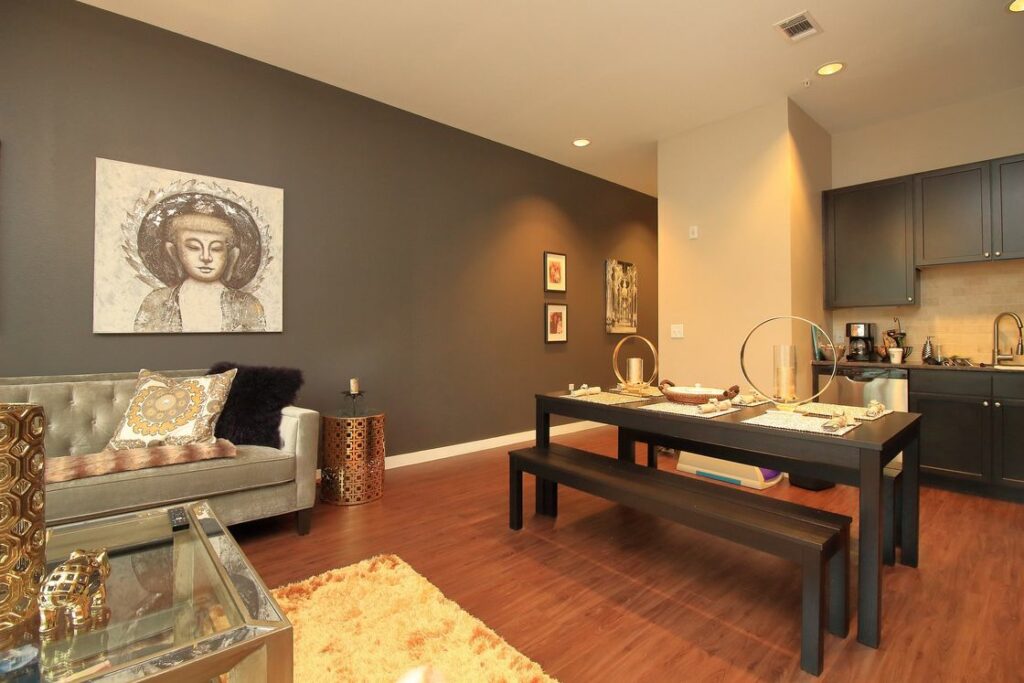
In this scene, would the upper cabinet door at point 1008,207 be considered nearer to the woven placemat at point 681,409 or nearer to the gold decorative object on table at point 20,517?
the woven placemat at point 681,409

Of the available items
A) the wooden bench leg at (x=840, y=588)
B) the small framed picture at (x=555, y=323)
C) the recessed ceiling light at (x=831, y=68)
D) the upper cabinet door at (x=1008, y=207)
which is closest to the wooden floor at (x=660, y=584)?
the wooden bench leg at (x=840, y=588)

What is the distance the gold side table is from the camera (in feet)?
9.79

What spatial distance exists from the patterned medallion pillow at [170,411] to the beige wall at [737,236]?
11.5 feet

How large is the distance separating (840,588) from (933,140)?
3938 mm

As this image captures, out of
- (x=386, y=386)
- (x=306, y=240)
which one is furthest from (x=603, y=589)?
(x=306, y=240)

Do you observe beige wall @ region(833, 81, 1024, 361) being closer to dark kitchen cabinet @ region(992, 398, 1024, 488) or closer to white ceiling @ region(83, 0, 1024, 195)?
white ceiling @ region(83, 0, 1024, 195)

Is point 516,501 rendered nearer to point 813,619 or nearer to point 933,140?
point 813,619

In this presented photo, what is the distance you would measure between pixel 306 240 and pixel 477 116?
1748 mm

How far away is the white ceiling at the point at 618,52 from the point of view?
267 centimetres

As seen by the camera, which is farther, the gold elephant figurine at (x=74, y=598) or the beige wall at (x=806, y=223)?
the beige wall at (x=806, y=223)

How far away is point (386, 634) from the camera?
164 cm

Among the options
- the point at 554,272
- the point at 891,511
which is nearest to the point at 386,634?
the point at 891,511

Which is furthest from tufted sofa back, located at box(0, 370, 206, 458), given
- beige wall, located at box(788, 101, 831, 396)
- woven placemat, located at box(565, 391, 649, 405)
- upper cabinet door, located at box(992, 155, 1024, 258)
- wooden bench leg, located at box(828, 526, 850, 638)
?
upper cabinet door, located at box(992, 155, 1024, 258)

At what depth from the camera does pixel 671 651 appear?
1.58 m
